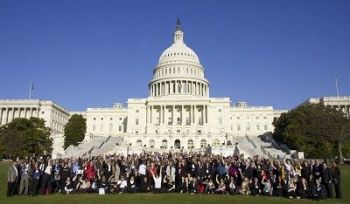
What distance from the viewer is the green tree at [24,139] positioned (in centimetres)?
6494

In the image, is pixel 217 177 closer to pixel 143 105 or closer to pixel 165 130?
pixel 165 130

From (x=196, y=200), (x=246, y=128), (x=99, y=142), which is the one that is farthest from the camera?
(x=246, y=128)

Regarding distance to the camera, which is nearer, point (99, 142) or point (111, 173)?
point (111, 173)

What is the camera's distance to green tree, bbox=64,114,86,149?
94594 mm

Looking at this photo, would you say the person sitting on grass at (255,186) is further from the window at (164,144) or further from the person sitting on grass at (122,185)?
the window at (164,144)

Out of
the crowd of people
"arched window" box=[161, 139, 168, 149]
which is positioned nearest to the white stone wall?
"arched window" box=[161, 139, 168, 149]

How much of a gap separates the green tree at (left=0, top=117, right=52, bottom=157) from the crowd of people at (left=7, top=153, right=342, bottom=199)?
151ft

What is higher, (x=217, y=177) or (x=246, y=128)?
→ (x=246, y=128)

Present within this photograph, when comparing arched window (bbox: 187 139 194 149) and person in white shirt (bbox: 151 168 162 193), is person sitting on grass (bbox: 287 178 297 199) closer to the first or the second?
person in white shirt (bbox: 151 168 162 193)

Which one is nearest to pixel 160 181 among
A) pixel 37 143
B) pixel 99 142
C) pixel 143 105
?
pixel 37 143

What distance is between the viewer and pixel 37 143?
70875 mm

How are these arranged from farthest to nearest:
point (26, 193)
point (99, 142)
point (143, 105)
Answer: point (143, 105) → point (99, 142) → point (26, 193)

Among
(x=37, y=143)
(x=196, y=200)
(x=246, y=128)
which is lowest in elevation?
(x=196, y=200)

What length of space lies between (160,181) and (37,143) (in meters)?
54.8
